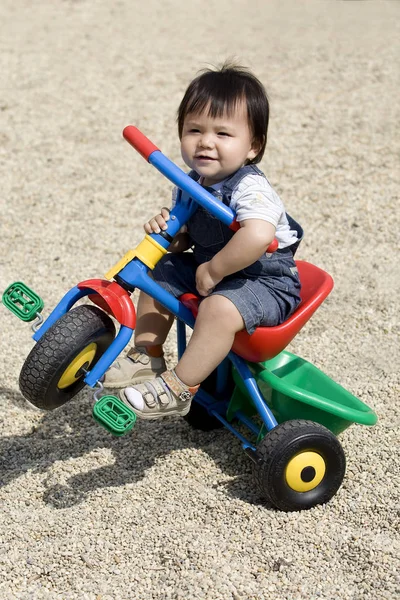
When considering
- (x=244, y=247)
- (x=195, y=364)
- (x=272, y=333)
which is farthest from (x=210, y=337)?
Result: (x=244, y=247)

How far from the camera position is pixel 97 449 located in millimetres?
2863

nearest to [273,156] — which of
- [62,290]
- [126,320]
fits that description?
[62,290]

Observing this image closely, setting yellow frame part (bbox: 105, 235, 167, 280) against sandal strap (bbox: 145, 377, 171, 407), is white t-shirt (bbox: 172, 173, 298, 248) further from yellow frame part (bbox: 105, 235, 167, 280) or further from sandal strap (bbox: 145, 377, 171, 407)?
sandal strap (bbox: 145, 377, 171, 407)

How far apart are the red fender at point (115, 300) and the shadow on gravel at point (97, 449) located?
0.63 metres

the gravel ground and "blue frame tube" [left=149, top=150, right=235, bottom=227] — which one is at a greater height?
"blue frame tube" [left=149, top=150, right=235, bottom=227]

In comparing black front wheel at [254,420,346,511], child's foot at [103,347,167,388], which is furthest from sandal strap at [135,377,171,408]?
black front wheel at [254,420,346,511]

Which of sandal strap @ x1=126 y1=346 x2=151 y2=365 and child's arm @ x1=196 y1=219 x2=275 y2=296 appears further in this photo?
sandal strap @ x1=126 y1=346 x2=151 y2=365

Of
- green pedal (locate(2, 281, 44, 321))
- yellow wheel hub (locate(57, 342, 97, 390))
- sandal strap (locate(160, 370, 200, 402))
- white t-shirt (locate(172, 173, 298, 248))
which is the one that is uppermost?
white t-shirt (locate(172, 173, 298, 248))

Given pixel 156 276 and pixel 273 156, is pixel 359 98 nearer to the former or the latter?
pixel 273 156

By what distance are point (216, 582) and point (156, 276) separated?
99 cm

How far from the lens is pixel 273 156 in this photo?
519cm

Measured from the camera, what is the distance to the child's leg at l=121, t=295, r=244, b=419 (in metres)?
2.42

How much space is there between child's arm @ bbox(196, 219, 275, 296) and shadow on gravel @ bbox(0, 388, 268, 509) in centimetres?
74

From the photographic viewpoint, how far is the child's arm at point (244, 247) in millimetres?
2312
